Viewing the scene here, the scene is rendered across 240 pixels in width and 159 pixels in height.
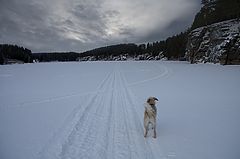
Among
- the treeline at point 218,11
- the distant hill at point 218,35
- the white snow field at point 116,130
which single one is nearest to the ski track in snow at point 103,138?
the white snow field at point 116,130

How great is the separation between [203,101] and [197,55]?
38773mm

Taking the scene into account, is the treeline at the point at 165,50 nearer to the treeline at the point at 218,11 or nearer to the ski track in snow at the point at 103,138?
the treeline at the point at 218,11

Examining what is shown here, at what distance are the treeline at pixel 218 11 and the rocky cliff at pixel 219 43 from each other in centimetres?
398

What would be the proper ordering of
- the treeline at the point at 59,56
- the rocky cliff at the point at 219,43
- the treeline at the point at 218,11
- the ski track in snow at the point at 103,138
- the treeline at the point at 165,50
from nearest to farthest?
A: 1. the ski track in snow at the point at 103,138
2. the rocky cliff at the point at 219,43
3. the treeline at the point at 218,11
4. the treeline at the point at 165,50
5. the treeline at the point at 59,56

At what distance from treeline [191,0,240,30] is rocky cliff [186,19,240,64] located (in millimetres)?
3981

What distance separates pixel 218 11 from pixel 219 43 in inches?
638

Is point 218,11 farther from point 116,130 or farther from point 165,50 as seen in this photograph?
point 116,130

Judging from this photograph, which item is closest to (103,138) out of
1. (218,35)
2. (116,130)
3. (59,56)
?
(116,130)

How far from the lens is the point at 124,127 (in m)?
6.64

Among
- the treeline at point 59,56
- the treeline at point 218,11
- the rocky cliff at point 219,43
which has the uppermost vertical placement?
the treeline at point 218,11

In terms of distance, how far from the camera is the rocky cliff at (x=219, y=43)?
3319 cm

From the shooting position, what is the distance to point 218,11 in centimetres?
4834

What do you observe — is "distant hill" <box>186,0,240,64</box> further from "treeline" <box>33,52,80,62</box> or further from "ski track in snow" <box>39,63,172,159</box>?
"treeline" <box>33,52,80,62</box>

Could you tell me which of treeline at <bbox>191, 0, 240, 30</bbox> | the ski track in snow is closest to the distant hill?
treeline at <bbox>191, 0, 240, 30</bbox>
